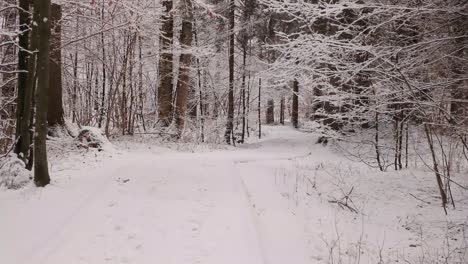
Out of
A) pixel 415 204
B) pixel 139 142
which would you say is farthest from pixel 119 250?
pixel 139 142

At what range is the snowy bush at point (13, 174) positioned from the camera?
8.22m

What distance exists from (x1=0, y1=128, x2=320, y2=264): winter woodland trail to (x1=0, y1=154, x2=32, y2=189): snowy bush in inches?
25.0

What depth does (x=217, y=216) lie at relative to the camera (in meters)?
6.98

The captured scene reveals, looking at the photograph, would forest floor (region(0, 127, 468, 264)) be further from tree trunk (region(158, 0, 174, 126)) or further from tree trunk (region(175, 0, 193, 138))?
tree trunk (region(175, 0, 193, 138))

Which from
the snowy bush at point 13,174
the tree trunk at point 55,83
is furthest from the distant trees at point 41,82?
the tree trunk at point 55,83

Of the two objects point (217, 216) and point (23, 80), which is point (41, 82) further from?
point (217, 216)

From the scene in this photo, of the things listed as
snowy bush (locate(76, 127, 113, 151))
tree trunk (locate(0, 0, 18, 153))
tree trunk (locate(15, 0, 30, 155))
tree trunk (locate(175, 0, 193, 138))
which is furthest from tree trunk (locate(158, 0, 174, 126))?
tree trunk (locate(15, 0, 30, 155))

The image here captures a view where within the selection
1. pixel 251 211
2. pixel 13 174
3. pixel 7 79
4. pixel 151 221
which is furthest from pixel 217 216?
pixel 7 79

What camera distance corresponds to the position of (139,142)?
16547 millimetres

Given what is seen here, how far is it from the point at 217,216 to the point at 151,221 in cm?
108

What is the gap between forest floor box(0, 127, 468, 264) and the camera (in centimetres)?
563

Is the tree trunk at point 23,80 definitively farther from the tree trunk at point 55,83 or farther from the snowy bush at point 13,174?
the tree trunk at point 55,83

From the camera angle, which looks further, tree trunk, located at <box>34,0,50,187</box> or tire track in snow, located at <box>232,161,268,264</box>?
tree trunk, located at <box>34,0,50,187</box>

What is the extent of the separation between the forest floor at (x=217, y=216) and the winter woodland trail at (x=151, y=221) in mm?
19
